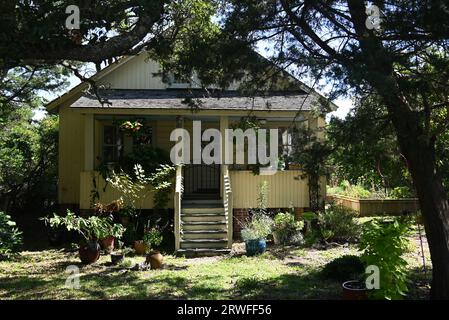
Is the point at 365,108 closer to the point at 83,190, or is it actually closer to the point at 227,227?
the point at 227,227

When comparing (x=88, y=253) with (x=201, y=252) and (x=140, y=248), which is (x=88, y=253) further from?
(x=201, y=252)

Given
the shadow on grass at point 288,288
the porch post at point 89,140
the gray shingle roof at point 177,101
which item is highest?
the gray shingle roof at point 177,101

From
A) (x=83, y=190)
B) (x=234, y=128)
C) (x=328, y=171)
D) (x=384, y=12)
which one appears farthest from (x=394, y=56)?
(x=83, y=190)

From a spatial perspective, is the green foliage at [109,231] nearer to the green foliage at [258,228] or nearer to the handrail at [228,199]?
the handrail at [228,199]

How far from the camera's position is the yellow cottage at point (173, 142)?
1284cm

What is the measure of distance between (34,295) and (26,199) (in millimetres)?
13088

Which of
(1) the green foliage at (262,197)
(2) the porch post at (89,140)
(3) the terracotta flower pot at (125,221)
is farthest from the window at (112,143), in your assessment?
(1) the green foliage at (262,197)

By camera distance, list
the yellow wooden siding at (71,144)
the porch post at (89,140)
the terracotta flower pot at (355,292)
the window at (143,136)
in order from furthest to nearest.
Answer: the yellow wooden siding at (71,144) → the window at (143,136) → the porch post at (89,140) → the terracotta flower pot at (355,292)

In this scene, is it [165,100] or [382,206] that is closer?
[165,100]

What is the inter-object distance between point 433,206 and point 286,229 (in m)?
6.22

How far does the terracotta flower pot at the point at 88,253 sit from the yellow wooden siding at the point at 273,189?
4.75 meters

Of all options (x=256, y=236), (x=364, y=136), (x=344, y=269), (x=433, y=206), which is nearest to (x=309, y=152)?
(x=364, y=136)

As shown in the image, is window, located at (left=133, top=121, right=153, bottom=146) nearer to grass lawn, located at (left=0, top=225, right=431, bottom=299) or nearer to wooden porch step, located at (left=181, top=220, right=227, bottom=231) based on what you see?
wooden porch step, located at (left=181, top=220, right=227, bottom=231)

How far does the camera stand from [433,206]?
722 cm
